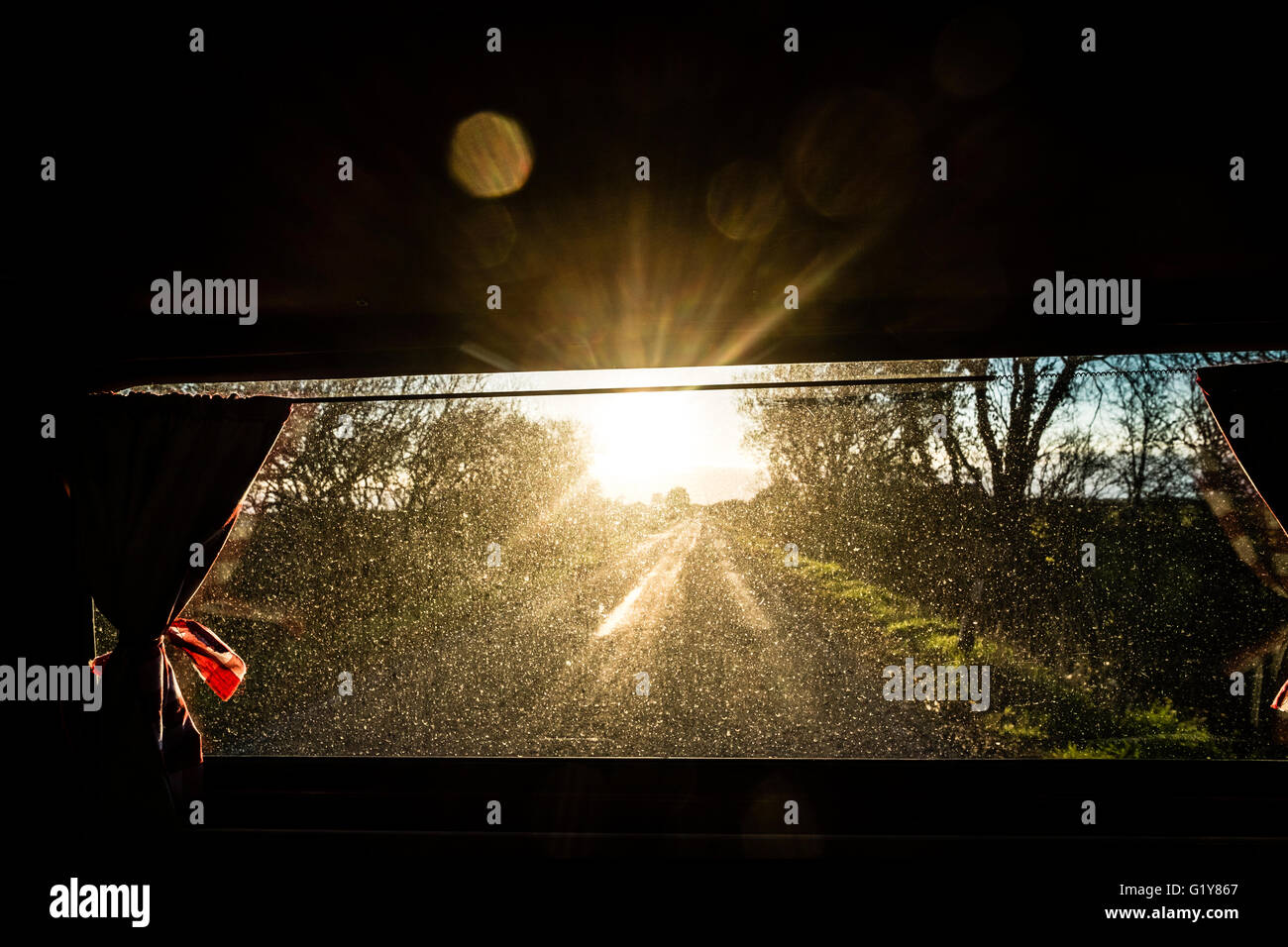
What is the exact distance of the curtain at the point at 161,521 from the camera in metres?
1.42

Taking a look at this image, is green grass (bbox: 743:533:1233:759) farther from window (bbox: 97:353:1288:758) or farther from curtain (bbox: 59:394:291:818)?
curtain (bbox: 59:394:291:818)

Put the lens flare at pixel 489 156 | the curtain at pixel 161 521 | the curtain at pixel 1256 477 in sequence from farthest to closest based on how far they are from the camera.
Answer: the curtain at pixel 161 521 → the curtain at pixel 1256 477 → the lens flare at pixel 489 156

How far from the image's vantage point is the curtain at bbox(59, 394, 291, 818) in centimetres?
142

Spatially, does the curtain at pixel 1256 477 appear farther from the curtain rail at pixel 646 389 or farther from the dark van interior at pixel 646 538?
the curtain rail at pixel 646 389

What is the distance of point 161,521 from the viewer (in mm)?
1473

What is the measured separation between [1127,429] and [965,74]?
1023 mm

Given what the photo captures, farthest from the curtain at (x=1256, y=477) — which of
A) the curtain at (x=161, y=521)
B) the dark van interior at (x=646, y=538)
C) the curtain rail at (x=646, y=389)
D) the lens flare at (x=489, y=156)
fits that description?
the curtain at (x=161, y=521)

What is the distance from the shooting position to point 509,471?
4.95 feet

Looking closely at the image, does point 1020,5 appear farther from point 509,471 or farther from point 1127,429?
point 509,471

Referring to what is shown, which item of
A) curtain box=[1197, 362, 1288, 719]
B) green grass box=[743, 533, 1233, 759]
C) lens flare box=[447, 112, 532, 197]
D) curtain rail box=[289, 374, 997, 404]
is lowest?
green grass box=[743, 533, 1233, 759]

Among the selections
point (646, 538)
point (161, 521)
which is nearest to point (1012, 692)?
point (646, 538)

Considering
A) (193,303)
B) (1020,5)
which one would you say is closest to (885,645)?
(1020,5)

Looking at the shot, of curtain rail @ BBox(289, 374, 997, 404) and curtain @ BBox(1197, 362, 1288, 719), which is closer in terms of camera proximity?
curtain @ BBox(1197, 362, 1288, 719)

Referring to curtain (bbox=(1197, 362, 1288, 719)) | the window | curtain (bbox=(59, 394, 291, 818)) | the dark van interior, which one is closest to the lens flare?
the dark van interior
